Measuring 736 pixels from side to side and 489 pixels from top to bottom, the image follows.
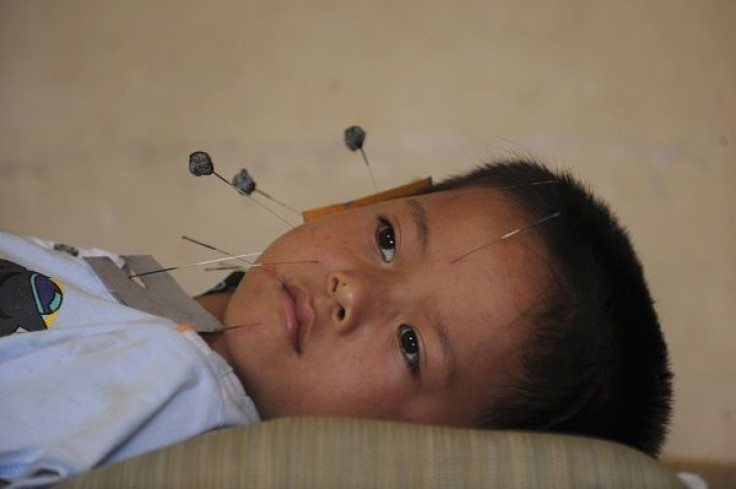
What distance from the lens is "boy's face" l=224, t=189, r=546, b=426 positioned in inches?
32.1

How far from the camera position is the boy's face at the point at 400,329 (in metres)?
0.81

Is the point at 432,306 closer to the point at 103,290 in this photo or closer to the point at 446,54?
the point at 103,290

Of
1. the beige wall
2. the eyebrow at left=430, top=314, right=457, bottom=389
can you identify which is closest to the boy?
the eyebrow at left=430, top=314, right=457, bottom=389

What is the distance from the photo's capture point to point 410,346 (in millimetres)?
832

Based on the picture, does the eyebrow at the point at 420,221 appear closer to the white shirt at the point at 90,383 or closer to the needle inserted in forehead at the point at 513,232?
the needle inserted in forehead at the point at 513,232

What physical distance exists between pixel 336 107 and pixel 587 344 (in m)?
0.82

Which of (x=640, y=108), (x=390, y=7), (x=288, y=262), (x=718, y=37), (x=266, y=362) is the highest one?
(x=390, y=7)

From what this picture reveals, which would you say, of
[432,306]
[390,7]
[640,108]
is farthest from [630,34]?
[432,306]

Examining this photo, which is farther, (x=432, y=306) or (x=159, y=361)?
(x=432, y=306)

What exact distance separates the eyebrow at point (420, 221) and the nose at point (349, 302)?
0.29 feet

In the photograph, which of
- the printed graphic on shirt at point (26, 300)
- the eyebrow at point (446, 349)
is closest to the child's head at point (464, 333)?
the eyebrow at point (446, 349)

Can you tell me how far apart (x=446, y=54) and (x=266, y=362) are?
872 millimetres

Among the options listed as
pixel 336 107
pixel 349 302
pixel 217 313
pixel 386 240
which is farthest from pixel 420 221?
pixel 336 107

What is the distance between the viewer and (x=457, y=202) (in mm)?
917
